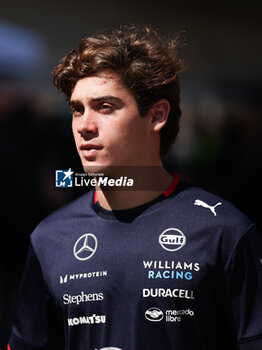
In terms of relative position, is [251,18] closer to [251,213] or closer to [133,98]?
[251,213]

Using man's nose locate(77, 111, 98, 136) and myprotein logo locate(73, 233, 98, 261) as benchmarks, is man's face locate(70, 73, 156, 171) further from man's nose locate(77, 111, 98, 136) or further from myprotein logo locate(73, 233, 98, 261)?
myprotein logo locate(73, 233, 98, 261)

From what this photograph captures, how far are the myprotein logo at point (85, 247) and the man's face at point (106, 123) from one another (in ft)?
1.04

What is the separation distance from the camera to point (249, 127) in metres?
6.66

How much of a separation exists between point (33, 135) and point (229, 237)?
3523mm

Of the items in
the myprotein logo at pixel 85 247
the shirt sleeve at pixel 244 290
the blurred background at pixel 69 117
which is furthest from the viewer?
the blurred background at pixel 69 117

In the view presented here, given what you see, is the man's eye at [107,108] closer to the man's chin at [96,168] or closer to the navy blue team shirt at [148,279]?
the man's chin at [96,168]

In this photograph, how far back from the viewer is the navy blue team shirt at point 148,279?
2.39 m

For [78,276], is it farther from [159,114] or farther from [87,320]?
[159,114]

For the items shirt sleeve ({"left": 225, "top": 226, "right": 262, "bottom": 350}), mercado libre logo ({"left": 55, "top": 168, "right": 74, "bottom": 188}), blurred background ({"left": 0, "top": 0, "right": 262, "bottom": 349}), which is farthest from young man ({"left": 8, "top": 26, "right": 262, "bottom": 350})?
blurred background ({"left": 0, "top": 0, "right": 262, "bottom": 349})

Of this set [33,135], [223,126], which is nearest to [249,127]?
[223,126]

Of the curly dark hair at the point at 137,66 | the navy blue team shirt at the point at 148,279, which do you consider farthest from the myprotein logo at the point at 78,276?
the curly dark hair at the point at 137,66

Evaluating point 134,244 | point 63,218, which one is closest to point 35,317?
point 63,218

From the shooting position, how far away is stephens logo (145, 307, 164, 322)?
7.90 ft

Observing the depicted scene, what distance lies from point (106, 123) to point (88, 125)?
A: 0.08 meters
